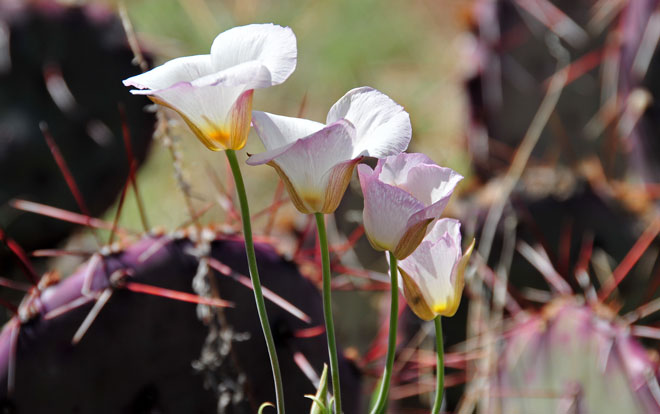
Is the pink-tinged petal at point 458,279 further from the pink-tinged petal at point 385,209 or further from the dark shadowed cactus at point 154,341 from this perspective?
the dark shadowed cactus at point 154,341

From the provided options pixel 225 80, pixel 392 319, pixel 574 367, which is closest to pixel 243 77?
pixel 225 80

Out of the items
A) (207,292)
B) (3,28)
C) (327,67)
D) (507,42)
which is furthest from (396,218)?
(327,67)

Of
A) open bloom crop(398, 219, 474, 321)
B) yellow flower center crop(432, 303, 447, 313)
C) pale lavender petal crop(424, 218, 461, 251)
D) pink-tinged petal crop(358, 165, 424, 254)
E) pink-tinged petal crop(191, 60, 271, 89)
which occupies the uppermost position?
pink-tinged petal crop(191, 60, 271, 89)

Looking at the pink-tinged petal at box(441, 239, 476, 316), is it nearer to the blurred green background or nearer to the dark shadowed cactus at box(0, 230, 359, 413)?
the dark shadowed cactus at box(0, 230, 359, 413)

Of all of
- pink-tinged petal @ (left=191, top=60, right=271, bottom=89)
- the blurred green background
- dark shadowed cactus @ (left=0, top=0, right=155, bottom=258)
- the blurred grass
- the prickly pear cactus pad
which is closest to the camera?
pink-tinged petal @ (left=191, top=60, right=271, bottom=89)

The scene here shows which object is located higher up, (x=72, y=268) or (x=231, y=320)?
(x=231, y=320)

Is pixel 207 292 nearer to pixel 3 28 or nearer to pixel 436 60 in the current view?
pixel 3 28

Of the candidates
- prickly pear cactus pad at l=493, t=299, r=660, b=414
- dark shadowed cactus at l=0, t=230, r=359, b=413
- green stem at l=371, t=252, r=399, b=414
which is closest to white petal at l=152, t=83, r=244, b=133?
green stem at l=371, t=252, r=399, b=414
